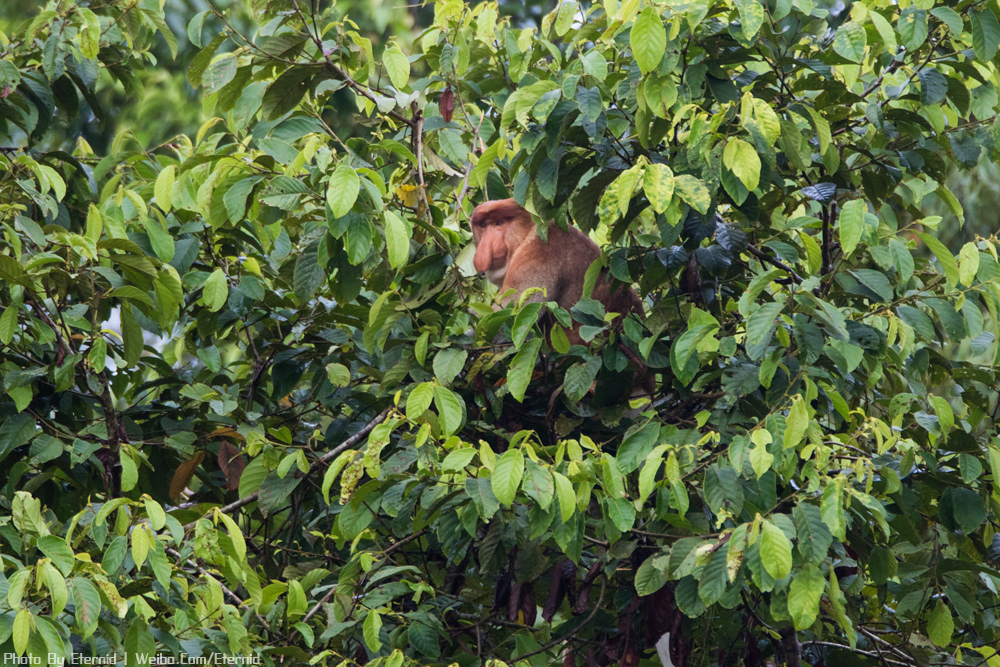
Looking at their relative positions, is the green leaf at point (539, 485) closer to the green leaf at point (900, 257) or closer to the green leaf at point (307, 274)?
the green leaf at point (307, 274)

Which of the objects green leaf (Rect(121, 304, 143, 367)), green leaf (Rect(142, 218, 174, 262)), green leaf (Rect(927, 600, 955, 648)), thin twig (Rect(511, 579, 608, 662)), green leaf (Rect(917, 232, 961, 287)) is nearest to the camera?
green leaf (Rect(917, 232, 961, 287))

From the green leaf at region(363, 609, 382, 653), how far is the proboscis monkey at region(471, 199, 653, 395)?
5.10ft

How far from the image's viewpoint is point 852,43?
2293 mm

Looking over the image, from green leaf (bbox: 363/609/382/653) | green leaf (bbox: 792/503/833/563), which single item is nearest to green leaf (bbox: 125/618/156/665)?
green leaf (bbox: 363/609/382/653)

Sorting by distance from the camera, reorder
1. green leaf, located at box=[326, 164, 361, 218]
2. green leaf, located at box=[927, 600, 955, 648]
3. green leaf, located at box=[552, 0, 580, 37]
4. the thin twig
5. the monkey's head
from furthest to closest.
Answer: the monkey's head
green leaf, located at box=[552, 0, 580, 37]
green leaf, located at box=[927, 600, 955, 648]
the thin twig
green leaf, located at box=[326, 164, 361, 218]

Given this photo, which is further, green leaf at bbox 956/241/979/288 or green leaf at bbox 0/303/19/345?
green leaf at bbox 0/303/19/345

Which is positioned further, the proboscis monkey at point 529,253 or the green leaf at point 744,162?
the proboscis monkey at point 529,253

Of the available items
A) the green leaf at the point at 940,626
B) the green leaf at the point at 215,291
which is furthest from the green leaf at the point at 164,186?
the green leaf at the point at 940,626

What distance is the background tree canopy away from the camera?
2184 mm

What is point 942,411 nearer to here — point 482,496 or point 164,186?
point 482,496

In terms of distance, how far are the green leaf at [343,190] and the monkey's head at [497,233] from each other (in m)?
1.20

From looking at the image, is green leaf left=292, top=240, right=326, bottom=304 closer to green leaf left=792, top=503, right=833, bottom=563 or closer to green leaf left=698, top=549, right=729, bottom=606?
green leaf left=698, top=549, right=729, bottom=606

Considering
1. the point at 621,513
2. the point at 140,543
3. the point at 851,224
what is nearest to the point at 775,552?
the point at 621,513

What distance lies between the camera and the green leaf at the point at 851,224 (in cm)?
218
